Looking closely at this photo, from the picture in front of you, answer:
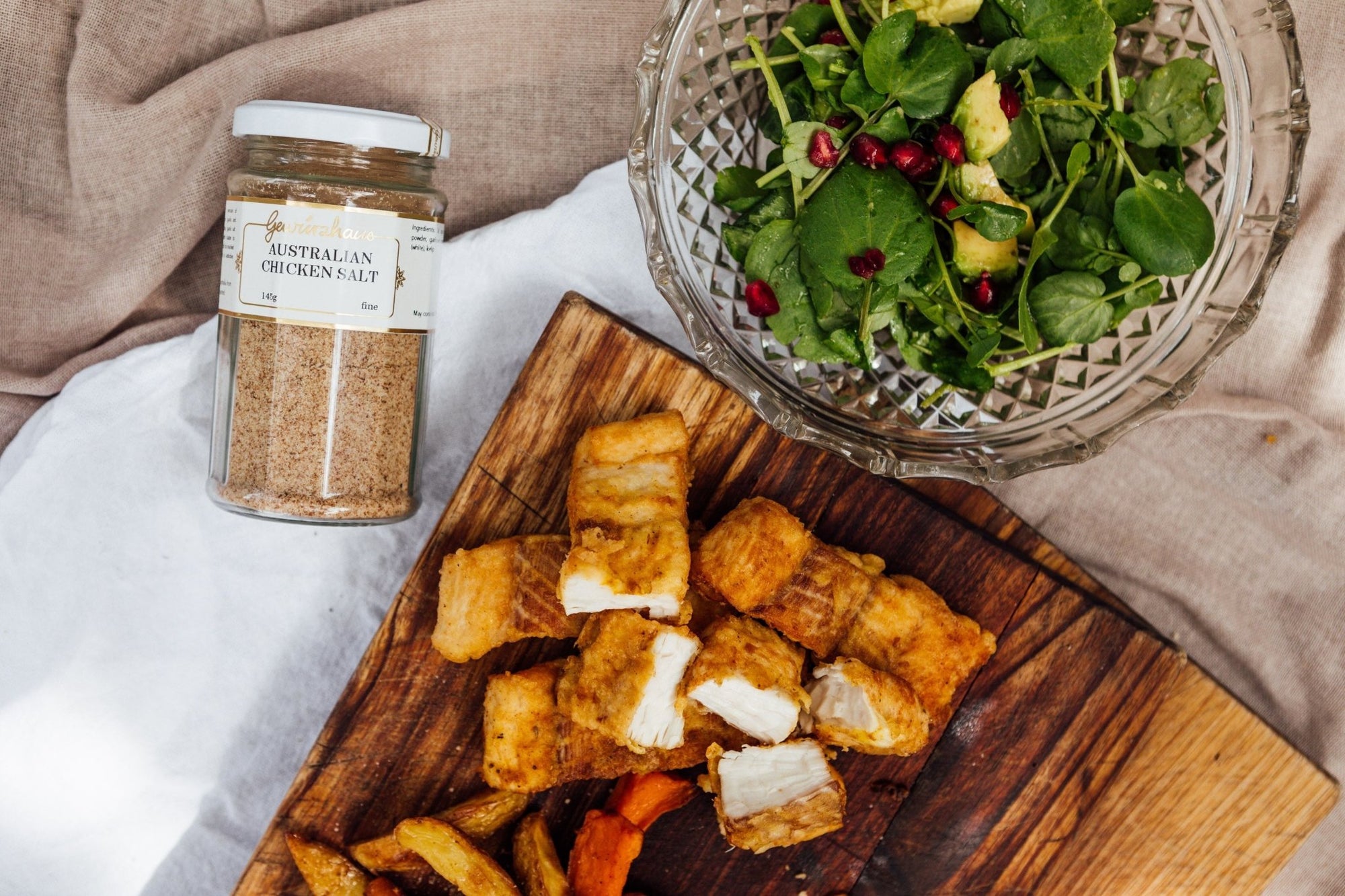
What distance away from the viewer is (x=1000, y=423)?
77.0 inches

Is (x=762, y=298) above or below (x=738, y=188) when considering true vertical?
below

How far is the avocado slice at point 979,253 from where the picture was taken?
1.69 m

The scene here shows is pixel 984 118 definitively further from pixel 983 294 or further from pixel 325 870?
pixel 325 870

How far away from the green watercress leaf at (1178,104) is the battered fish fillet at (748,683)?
3.65ft

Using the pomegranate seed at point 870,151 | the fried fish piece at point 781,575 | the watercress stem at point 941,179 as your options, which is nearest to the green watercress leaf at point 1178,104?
the watercress stem at point 941,179

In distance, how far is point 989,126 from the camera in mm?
1598

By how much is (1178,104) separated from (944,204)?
0.43 meters

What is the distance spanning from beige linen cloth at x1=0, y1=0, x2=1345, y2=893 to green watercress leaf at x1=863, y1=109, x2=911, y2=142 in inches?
30.5

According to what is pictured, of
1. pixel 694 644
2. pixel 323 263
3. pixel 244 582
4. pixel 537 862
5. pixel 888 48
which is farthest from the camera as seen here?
pixel 244 582

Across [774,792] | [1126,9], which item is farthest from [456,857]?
[1126,9]

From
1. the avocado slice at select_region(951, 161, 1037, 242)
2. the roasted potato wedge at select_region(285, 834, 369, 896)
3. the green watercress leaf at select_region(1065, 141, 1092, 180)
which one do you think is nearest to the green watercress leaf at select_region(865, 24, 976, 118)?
the avocado slice at select_region(951, 161, 1037, 242)

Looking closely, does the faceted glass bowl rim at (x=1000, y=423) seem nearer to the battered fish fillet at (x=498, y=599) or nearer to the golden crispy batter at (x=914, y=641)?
the golden crispy batter at (x=914, y=641)

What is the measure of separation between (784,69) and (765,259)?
1.25 ft

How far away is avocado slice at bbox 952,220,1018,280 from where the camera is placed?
66.4 inches
